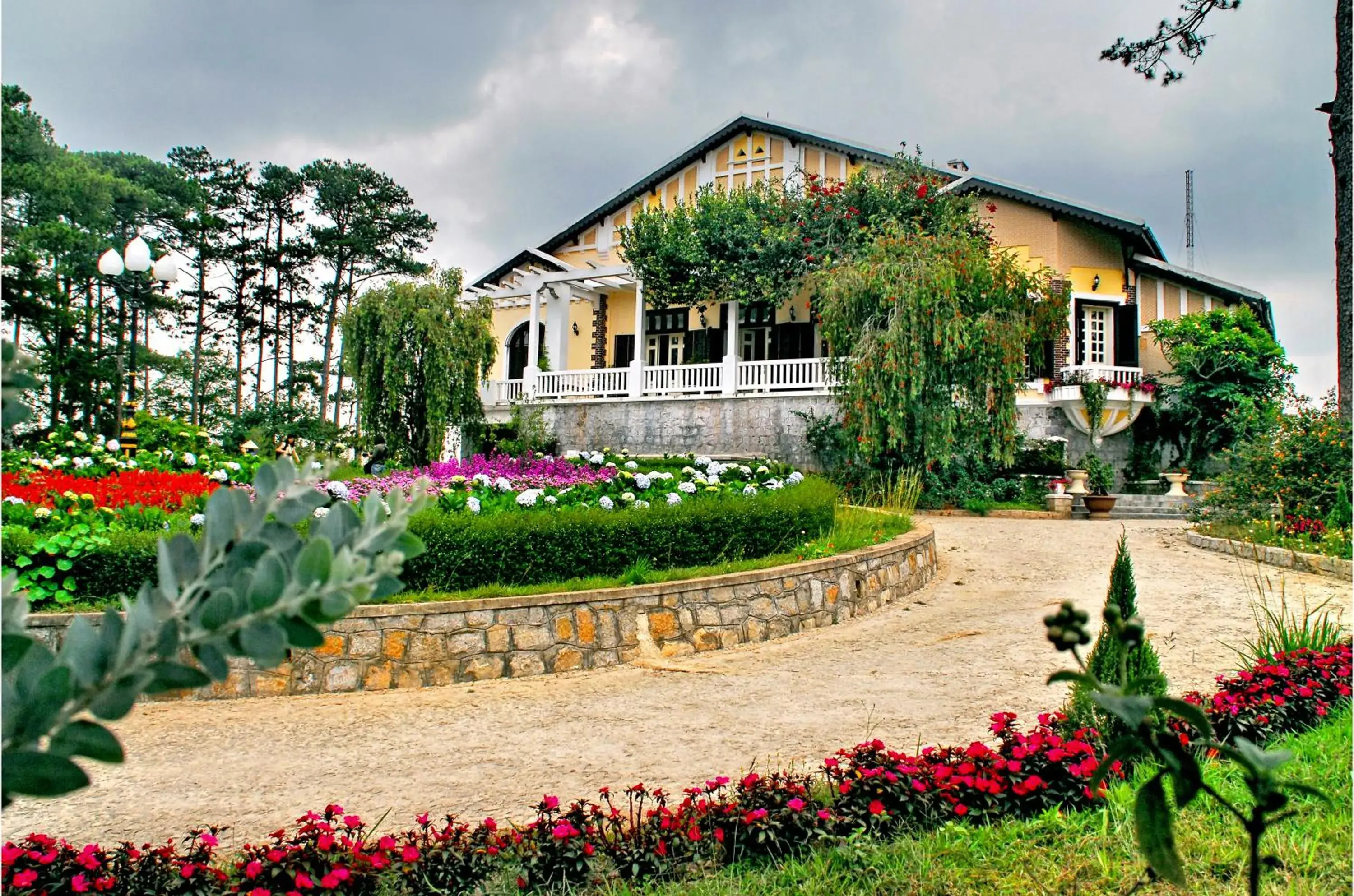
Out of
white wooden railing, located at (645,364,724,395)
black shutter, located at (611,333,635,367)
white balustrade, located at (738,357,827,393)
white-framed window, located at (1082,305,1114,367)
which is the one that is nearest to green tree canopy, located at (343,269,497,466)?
white wooden railing, located at (645,364,724,395)

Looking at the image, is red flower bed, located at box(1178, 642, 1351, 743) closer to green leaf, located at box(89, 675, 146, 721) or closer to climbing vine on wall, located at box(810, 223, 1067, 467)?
green leaf, located at box(89, 675, 146, 721)

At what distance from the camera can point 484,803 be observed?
3.76 metres

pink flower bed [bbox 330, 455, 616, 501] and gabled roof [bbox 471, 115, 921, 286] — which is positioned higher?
gabled roof [bbox 471, 115, 921, 286]

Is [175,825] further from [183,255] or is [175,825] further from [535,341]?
[183,255]

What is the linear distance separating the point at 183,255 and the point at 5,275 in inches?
414

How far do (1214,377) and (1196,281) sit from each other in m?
3.25

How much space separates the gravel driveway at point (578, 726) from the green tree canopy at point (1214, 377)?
454 inches

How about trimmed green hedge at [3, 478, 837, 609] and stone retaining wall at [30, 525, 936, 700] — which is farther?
trimmed green hedge at [3, 478, 837, 609]

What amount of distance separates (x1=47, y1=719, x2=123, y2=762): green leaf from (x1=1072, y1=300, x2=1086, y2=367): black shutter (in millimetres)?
20433

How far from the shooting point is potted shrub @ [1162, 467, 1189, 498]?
1617 centimetres

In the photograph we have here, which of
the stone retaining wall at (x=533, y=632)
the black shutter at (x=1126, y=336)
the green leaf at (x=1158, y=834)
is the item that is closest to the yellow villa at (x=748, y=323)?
the black shutter at (x=1126, y=336)

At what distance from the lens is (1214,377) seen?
17.8 metres

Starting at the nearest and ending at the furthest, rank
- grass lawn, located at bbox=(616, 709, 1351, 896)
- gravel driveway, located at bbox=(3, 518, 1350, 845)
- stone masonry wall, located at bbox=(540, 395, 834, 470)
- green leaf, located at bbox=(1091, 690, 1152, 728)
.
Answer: green leaf, located at bbox=(1091, 690, 1152, 728)
grass lawn, located at bbox=(616, 709, 1351, 896)
gravel driveway, located at bbox=(3, 518, 1350, 845)
stone masonry wall, located at bbox=(540, 395, 834, 470)

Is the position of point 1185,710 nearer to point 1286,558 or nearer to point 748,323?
point 1286,558
